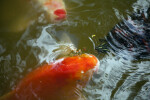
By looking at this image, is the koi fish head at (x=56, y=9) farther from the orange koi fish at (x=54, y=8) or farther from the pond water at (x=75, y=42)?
the pond water at (x=75, y=42)

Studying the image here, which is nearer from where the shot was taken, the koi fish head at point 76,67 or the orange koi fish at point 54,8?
the koi fish head at point 76,67

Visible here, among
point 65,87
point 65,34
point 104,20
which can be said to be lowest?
point 65,87

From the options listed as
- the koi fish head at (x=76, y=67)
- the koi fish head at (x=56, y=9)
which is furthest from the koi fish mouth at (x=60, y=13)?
the koi fish head at (x=76, y=67)

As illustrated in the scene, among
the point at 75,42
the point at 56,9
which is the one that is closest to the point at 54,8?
the point at 56,9

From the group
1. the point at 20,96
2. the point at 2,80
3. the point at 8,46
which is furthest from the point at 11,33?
the point at 20,96

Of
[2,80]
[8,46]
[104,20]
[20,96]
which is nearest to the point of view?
[20,96]

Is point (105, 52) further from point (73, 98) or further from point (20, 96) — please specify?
point (20, 96)

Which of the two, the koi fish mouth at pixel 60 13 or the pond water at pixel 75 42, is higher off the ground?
the koi fish mouth at pixel 60 13

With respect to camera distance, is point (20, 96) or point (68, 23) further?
point (68, 23)
